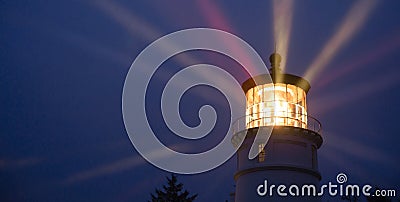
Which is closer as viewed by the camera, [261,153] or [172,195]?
[261,153]

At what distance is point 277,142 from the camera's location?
16609 millimetres

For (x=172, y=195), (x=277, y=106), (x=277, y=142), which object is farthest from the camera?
(x=172, y=195)

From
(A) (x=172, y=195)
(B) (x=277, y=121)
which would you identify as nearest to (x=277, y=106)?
(B) (x=277, y=121)

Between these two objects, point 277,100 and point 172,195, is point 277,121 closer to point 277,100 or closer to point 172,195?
point 277,100

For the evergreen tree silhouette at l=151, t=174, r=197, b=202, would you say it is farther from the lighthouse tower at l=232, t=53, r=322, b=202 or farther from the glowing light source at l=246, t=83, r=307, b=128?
the glowing light source at l=246, t=83, r=307, b=128

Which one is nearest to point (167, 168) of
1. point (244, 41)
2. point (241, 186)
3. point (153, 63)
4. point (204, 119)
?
point (204, 119)

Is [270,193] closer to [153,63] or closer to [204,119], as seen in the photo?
[204,119]

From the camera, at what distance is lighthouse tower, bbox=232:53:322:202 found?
16375mm

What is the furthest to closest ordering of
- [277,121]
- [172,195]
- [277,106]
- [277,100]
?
1. [172,195]
2. [277,100]
3. [277,106]
4. [277,121]

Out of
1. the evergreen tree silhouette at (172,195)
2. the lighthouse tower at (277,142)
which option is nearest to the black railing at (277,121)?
the lighthouse tower at (277,142)

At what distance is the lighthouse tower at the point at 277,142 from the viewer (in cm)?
1638


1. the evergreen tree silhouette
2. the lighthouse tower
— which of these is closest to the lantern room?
the lighthouse tower

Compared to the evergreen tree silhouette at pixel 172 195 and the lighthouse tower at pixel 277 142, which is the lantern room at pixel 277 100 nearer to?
the lighthouse tower at pixel 277 142

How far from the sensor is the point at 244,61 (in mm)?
24375
